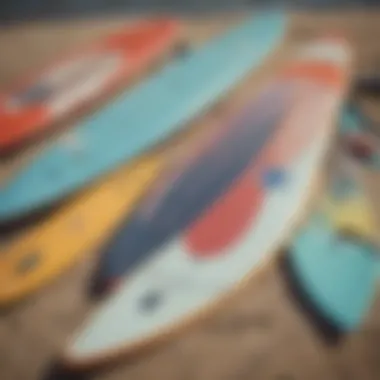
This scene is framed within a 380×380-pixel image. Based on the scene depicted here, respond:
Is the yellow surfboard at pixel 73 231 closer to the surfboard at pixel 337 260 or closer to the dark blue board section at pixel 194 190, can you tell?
the dark blue board section at pixel 194 190

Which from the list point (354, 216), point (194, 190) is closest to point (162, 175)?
point (194, 190)

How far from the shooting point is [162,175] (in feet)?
2.16

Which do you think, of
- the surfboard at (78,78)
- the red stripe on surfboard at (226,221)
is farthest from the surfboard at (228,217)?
the surfboard at (78,78)

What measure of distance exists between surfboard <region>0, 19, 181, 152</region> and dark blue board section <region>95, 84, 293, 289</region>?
150 mm

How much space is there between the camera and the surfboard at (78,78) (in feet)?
2.39

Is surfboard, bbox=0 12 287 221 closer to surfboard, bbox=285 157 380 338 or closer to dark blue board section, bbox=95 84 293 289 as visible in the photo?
dark blue board section, bbox=95 84 293 289

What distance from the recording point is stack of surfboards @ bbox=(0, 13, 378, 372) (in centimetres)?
56

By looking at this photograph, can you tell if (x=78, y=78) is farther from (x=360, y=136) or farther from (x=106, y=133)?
(x=360, y=136)

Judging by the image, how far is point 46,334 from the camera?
54cm

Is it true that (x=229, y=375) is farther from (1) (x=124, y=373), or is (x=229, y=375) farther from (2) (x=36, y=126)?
(2) (x=36, y=126)

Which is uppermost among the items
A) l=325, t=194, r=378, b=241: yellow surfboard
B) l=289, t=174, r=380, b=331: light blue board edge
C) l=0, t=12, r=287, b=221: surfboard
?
l=0, t=12, r=287, b=221: surfboard

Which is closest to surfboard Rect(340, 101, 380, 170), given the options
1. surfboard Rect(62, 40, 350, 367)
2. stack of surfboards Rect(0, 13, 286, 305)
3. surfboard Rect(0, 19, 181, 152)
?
surfboard Rect(62, 40, 350, 367)

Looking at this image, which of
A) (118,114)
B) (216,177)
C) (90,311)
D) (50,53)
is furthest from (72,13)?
(90,311)

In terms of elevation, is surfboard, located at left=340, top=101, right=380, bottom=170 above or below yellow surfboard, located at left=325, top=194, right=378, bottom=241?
above
